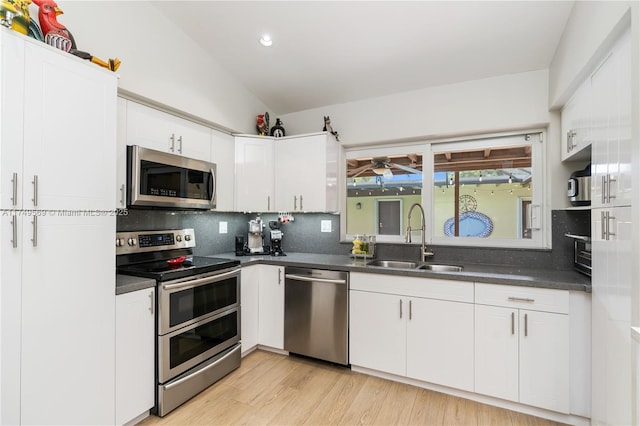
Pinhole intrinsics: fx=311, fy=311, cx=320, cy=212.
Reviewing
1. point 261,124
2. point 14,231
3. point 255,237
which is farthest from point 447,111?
point 14,231

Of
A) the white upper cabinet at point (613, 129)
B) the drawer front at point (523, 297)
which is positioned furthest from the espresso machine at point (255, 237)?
the white upper cabinet at point (613, 129)

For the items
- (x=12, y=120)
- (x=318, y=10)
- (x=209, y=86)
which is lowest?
(x=12, y=120)

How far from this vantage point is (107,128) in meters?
1.73

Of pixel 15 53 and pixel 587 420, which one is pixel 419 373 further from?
pixel 15 53

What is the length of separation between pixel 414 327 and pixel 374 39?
2185 mm

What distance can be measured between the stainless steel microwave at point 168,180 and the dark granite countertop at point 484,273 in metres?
0.68

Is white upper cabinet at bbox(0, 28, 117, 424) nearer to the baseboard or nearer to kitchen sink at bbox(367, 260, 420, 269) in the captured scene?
the baseboard

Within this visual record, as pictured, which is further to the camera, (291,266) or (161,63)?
(291,266)

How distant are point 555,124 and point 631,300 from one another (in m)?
1.64

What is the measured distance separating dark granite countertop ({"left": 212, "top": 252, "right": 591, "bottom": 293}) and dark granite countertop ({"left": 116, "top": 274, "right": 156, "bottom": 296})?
2.86 ft

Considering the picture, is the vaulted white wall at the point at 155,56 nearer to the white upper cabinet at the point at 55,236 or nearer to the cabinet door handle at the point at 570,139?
the white upper cabinet at the point at 55,236

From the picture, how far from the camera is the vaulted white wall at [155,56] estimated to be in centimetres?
194

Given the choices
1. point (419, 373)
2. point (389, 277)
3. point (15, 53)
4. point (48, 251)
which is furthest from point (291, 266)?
point (15, 53)

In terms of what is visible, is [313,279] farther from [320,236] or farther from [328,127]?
[328,127]
